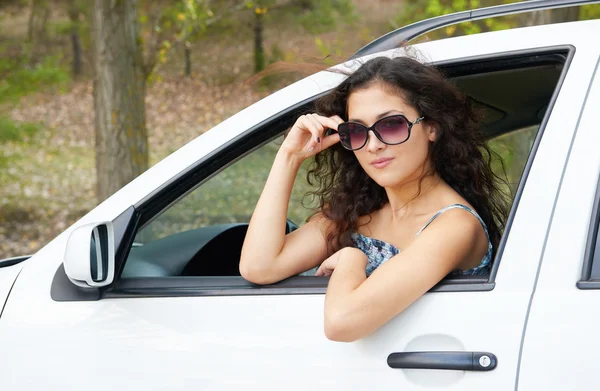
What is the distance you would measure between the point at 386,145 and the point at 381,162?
0.18 feet

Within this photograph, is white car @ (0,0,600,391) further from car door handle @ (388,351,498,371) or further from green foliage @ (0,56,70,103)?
green foliage @ (0,56,70,103)

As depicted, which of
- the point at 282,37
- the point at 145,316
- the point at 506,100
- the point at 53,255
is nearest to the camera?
the point at 145,316

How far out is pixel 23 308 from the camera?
2.20 m

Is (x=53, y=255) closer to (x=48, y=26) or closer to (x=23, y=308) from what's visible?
(x=23, y=308)

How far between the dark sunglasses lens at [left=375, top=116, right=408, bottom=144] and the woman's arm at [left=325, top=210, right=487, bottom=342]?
0.27 metres

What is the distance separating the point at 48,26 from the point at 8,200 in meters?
10.1

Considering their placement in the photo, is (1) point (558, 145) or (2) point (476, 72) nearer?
(1) point (558, 145)

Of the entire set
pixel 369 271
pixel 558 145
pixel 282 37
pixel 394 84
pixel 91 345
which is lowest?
pixel 91 345

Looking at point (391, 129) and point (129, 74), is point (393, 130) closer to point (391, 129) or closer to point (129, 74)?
point (391, 129)

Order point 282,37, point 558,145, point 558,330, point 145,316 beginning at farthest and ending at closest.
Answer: point 282,37 < point 145,316 < point 558,145 < point 558,330

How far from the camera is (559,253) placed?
1.74 m

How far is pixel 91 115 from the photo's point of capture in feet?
57.6

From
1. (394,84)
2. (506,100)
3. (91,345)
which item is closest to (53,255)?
(91,345)

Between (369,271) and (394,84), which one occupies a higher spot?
(394,84)
